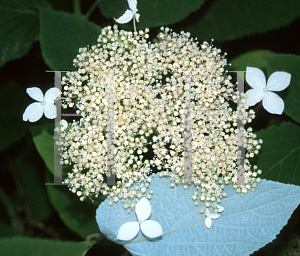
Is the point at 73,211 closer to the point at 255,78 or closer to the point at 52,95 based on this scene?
the point at 52,95

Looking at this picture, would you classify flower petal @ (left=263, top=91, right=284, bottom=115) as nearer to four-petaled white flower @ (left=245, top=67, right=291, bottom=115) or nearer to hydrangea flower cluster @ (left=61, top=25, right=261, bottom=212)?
four-petaled white flower @ (left=245, top=67, right=291, bottom=115)

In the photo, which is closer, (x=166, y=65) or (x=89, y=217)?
(x=166, y=65)

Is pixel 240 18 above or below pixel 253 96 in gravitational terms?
above

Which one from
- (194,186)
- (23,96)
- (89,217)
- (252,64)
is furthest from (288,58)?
(23,96)

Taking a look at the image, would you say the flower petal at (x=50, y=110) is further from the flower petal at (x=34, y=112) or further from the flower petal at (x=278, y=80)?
the flower petal at (x=278, y=80)

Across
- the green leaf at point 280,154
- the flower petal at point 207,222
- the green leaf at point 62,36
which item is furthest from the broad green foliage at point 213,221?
the green leaf at point 62,36

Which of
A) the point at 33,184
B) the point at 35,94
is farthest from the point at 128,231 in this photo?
the point at 33,184

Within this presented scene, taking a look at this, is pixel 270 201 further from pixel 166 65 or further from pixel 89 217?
pixel 89 217
